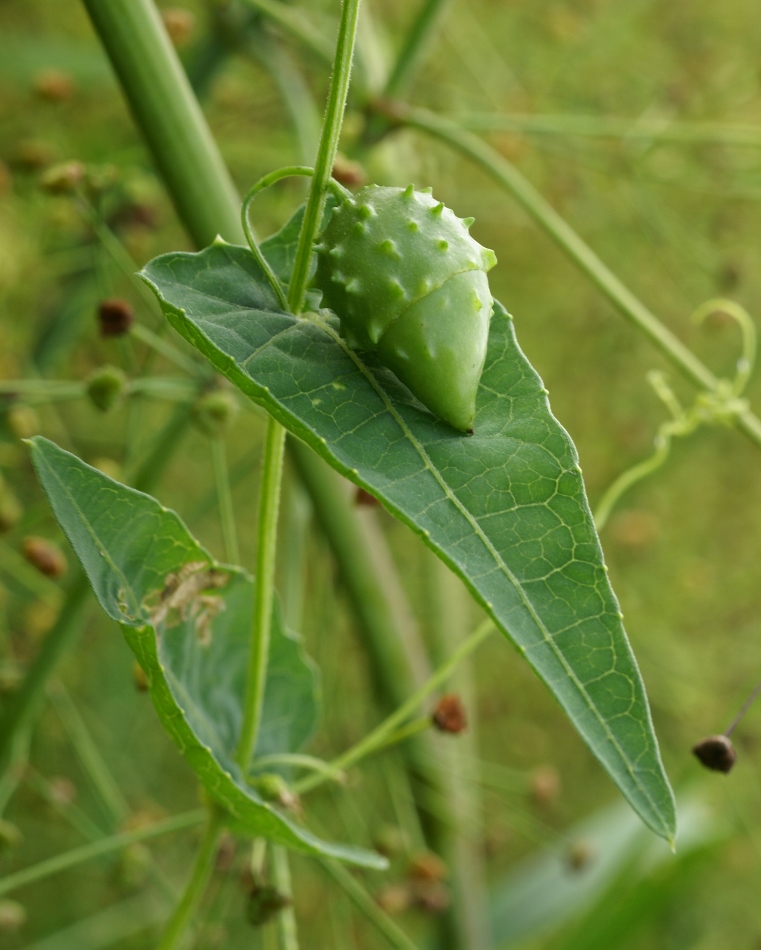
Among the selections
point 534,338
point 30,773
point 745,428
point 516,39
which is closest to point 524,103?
point 516,39

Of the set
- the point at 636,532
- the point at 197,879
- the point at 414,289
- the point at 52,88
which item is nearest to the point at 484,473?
the point at 414,289

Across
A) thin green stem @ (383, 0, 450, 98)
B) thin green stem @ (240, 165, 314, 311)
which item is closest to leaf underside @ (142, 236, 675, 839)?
thin green stem @ (240, 165, 314, 311)

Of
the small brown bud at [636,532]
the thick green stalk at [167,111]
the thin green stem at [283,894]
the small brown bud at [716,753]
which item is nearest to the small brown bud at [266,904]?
the thin green stem at [283,894]

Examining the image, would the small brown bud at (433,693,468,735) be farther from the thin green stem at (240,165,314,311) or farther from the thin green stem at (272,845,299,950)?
the thin green stem at (240,165,314,311)

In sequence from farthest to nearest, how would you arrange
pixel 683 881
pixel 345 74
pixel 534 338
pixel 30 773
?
pixel 534 338 → pixel 683 881 → pixel 30 773 → pixel 345 74

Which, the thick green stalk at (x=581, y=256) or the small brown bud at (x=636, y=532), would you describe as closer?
the thick green stalk at (x=581, y=256)

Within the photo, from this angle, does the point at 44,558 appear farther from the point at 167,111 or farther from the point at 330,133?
the point at 330,133

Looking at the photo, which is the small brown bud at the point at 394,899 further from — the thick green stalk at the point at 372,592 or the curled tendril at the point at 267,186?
the curled tendril at the point at 267,186

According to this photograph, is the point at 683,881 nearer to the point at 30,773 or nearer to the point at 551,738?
the point at 30,773
